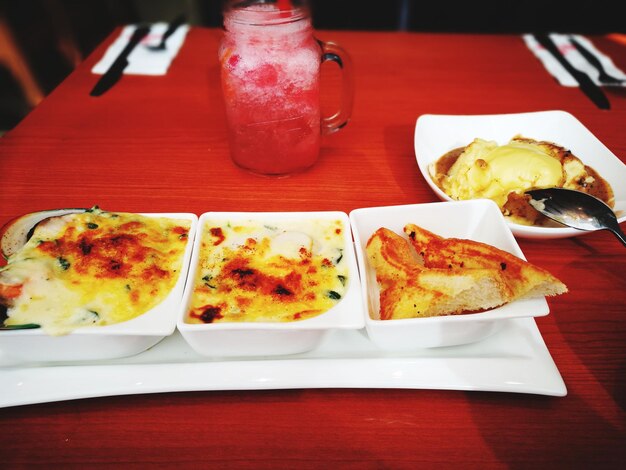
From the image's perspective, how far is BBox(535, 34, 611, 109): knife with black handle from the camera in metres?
1.85

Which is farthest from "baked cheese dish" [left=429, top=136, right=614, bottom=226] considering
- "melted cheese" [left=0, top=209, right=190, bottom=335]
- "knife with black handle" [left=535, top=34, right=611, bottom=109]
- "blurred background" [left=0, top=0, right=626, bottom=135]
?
"blurred background" [left=0, top=0, right=626, bottom=135]

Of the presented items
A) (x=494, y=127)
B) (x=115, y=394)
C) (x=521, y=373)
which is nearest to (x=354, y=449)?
(x=521, y=373)

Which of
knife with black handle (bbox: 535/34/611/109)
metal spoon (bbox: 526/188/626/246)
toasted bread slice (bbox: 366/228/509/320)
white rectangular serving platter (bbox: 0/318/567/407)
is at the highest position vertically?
toasted bread slice (bbox: 366/228/509/320)

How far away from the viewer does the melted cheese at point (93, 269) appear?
2.69ft

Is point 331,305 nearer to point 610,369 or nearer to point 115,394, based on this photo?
point 115,394

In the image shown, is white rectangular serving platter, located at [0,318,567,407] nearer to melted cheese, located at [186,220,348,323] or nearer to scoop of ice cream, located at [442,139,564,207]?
melted cheese, located at [186,220,348,323]

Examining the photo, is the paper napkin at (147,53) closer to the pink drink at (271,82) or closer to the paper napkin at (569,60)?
the pink drink at (271,82)

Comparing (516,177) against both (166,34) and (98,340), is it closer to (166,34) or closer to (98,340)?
(98,340)

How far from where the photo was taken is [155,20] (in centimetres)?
435

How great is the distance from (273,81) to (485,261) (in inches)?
29.3

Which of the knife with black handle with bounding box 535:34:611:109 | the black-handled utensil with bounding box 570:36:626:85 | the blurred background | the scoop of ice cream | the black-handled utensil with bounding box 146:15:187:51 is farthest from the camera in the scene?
the blurred background

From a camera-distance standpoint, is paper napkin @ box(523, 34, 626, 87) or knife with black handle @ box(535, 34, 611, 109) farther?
paper napkin @ box(523, 34, 626, 87)

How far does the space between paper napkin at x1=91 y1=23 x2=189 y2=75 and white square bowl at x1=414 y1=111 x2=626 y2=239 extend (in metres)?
1.38

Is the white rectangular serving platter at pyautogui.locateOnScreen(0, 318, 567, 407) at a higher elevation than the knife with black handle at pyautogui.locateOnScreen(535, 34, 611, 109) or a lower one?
higher
